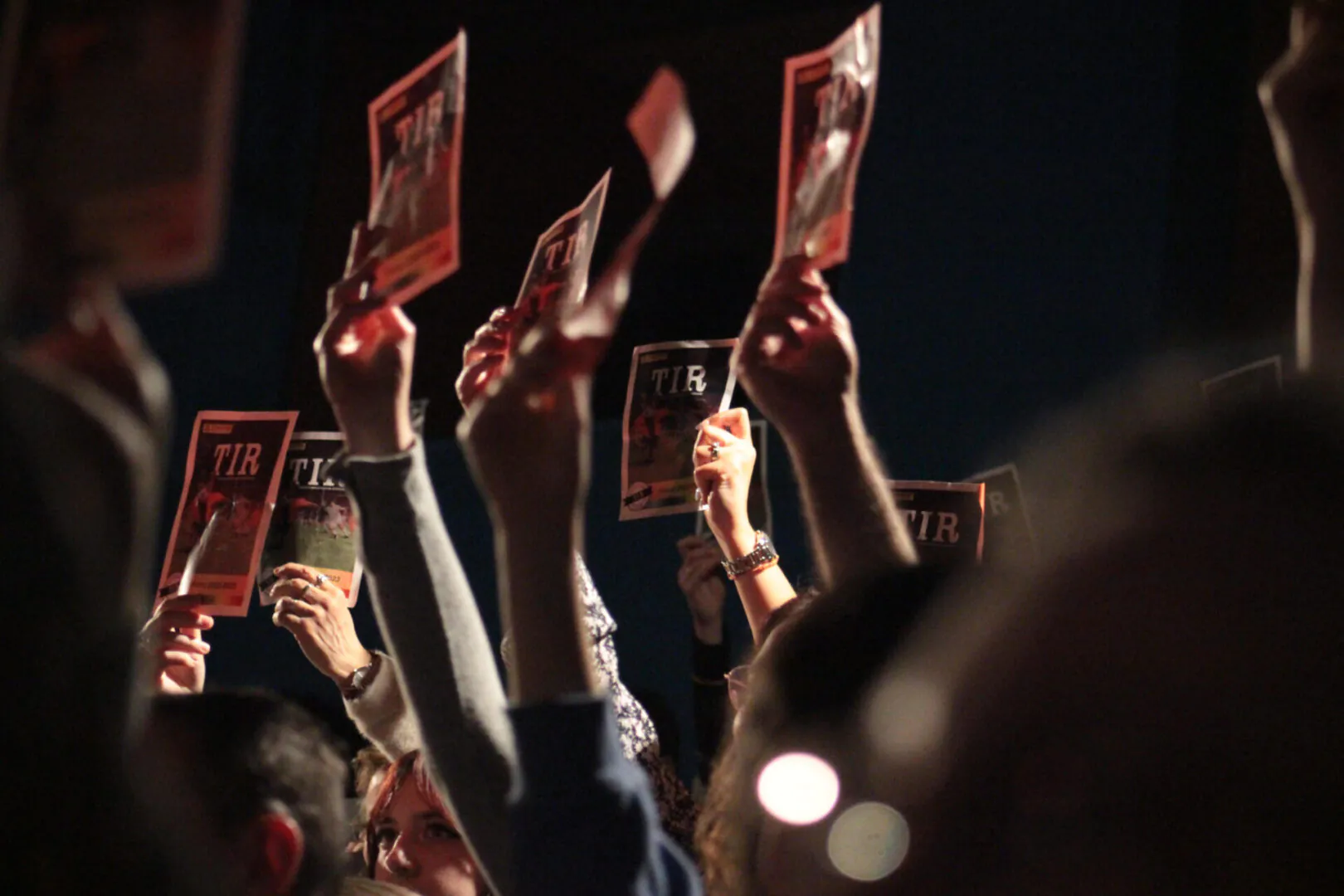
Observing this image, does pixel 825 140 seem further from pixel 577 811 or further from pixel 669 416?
pixel 669 416

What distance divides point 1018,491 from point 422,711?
1396mm

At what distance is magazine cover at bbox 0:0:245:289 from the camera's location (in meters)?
0.55

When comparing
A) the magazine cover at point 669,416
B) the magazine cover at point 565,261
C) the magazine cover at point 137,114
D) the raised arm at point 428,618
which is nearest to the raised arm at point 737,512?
the magazine cover at point 669,416

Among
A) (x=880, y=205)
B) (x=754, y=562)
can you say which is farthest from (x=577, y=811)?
(x=880, y=205)

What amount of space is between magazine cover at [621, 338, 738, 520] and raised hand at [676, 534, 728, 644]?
60 centimetres

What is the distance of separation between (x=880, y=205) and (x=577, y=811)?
293 centimetres

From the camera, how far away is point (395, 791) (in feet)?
7.11

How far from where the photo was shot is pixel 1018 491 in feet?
7.25

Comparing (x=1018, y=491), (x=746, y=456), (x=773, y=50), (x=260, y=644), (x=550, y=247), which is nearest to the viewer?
(x=550, y=247)

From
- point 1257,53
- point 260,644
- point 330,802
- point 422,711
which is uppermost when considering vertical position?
point 1257,53

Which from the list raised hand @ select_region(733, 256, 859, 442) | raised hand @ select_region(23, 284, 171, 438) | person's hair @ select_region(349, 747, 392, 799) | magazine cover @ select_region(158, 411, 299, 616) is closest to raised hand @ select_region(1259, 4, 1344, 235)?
raised hand @ select_region(733, 256, 859, 442)

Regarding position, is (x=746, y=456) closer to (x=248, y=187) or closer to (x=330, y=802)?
(x=330, y=802)

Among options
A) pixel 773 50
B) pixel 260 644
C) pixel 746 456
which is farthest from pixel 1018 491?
pixel 260 644

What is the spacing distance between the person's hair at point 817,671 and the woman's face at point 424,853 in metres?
1.36
